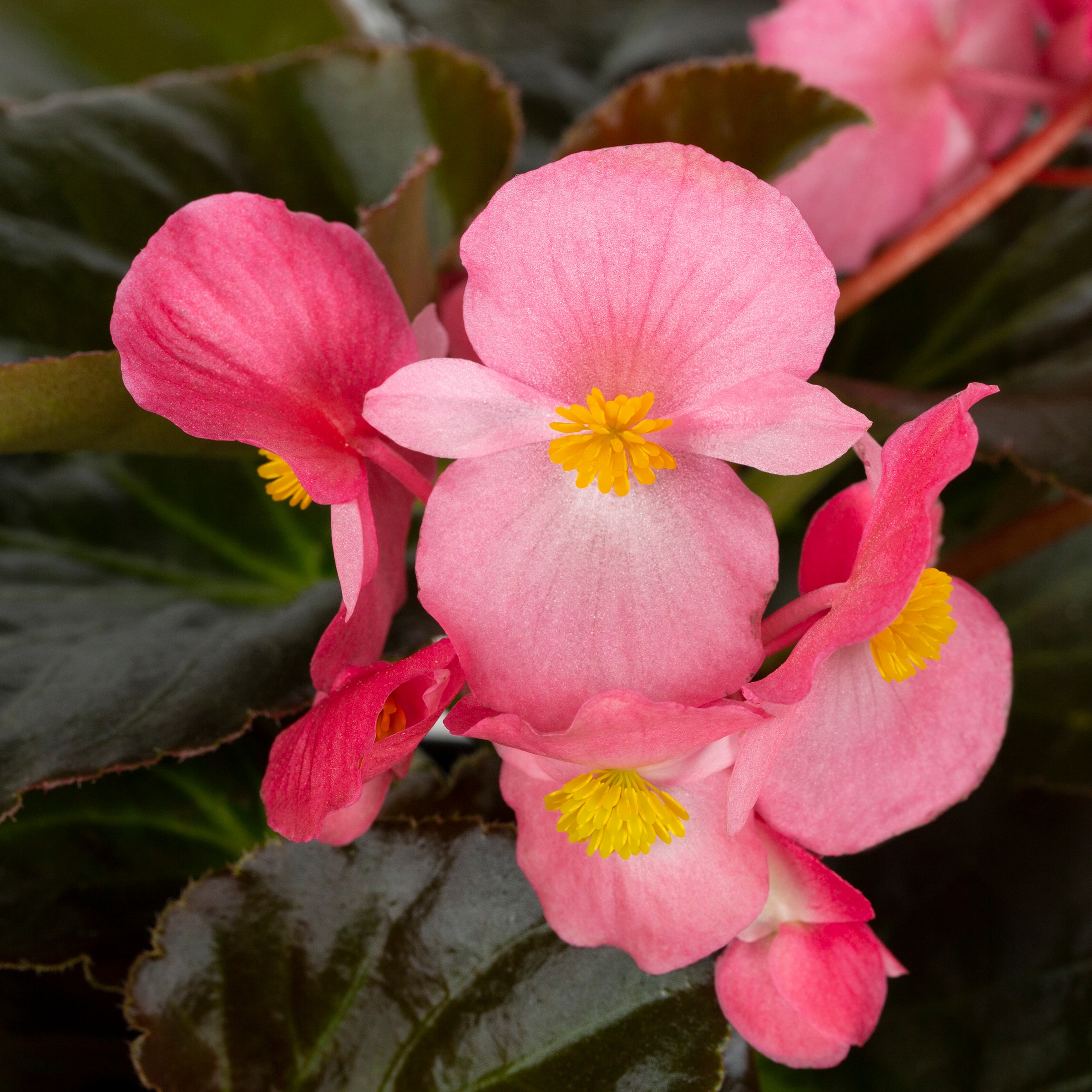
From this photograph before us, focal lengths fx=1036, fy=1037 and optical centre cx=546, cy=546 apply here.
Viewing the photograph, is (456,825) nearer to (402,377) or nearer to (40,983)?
(402,377)

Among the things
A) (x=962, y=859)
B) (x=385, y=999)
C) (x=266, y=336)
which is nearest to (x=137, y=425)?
(x=266, y=336)

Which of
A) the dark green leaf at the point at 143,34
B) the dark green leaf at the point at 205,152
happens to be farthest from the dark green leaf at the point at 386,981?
the dark green leaf at the point at 143,34

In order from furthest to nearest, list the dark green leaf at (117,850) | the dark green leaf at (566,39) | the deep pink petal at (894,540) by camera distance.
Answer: the dark green leaf at (566,39)
the dark green leaf at (117,850)
the deep pink petal at (894,540)

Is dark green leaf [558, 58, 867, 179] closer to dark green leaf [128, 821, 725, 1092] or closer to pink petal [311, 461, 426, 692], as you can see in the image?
pink petal [311, 461, 426, 692]

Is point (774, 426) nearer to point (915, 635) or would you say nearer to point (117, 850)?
point (915, 635)

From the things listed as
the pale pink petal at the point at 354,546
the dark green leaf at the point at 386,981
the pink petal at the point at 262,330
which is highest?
the pink petal at the point at 262,330

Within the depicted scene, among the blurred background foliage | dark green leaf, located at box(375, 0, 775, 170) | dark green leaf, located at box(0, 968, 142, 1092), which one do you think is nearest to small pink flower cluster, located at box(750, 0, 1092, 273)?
the blurred background foliage

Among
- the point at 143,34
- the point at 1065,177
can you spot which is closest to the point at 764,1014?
the point at 1065,177

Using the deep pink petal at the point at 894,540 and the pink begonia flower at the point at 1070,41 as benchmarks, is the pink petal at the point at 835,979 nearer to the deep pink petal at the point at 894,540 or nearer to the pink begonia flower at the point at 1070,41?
the deep pink petal at the point at 894,540
